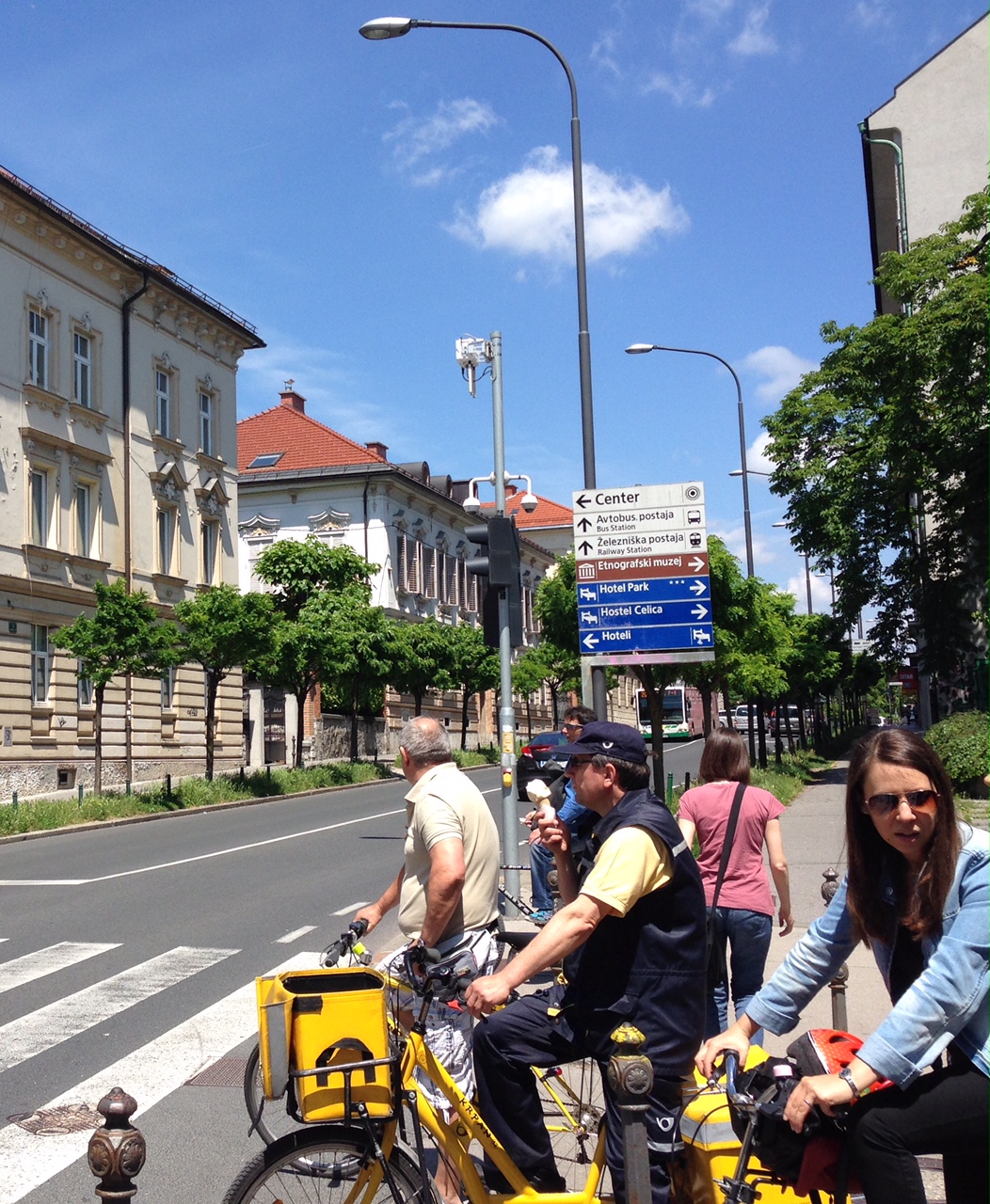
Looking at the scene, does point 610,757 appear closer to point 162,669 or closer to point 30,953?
point 30,953

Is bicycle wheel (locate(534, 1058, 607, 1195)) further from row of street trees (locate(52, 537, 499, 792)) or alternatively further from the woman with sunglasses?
row of street trees (locate(52, 537, 499, 792))

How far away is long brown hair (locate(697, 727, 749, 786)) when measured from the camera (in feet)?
20.2

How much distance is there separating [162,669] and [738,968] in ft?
72.4

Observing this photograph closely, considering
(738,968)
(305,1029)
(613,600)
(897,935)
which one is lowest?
(738,968)

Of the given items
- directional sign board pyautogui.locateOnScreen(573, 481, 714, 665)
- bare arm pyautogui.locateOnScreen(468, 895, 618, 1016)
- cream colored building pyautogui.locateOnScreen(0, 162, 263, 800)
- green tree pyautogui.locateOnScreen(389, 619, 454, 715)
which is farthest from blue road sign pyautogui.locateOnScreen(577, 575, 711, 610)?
→ green tree pyautogui.locateOnScreen(389, 619, 454, 715)

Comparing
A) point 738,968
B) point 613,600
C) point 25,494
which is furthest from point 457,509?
point 738,968

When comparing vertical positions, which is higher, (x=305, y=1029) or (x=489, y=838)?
(x=489, y=838)

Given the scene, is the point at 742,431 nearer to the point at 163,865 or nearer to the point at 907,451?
the point at 907,451

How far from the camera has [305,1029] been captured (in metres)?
3.45

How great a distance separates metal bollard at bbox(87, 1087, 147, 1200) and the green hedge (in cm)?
1602

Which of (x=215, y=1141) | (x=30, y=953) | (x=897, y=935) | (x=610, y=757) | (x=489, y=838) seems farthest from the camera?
(x=30, y=953)

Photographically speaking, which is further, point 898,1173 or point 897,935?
point 897,935

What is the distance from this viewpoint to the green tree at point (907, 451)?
24.1 m

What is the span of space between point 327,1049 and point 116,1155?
591 millimetres
